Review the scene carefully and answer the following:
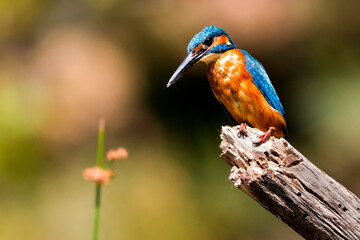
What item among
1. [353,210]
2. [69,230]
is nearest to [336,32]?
[69,230]

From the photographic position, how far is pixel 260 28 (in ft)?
21.2

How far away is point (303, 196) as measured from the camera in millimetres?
2234

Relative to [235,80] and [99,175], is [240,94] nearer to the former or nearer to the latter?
[235,80]

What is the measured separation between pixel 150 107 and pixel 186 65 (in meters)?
3.28

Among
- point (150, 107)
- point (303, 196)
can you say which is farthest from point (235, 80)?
point (150, 107)

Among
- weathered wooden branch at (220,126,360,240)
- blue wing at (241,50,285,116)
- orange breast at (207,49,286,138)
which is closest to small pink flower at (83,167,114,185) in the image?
weathered wooden branch at (220,126,360,240)

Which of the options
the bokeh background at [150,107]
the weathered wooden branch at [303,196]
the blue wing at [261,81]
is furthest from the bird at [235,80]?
the bokeh background at [150,107]

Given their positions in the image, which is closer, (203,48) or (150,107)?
(203,48)

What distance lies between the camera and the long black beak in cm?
327

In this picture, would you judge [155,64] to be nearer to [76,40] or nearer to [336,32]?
[76,40]

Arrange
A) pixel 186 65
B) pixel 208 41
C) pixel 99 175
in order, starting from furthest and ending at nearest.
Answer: pixel 208 41 < pixel 186 65 < pixel 99 175

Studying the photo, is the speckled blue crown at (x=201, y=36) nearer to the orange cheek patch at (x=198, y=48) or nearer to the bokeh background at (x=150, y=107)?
the orange cheek patch at (x=198, y=48)

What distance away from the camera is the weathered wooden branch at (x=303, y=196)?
2.23 m

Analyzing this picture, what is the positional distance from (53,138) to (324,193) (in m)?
4.40
